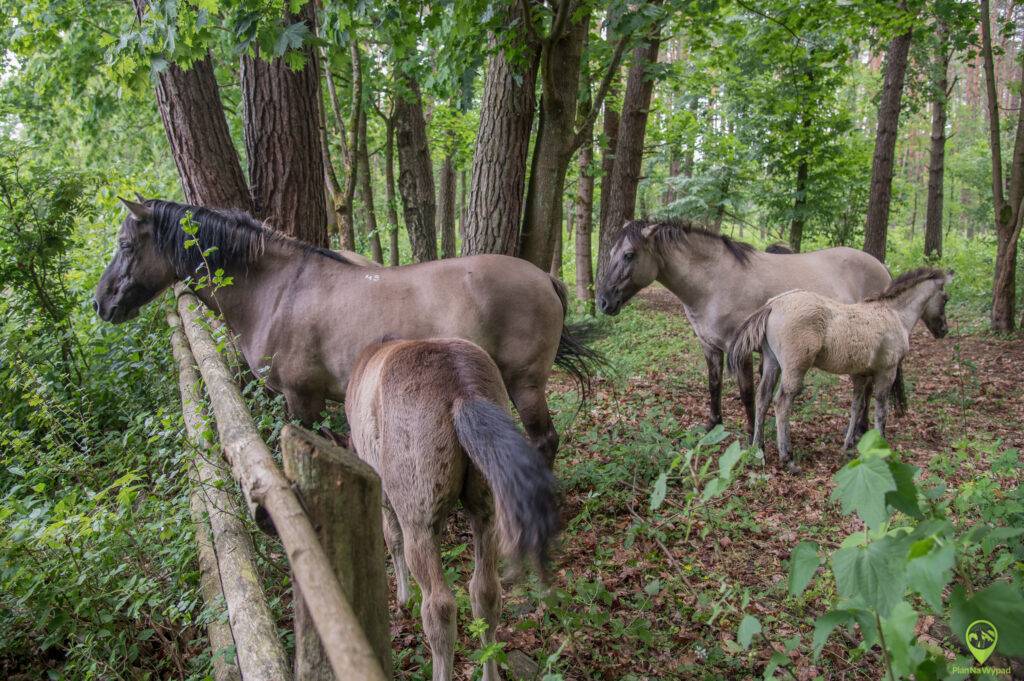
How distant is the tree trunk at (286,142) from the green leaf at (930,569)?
583 centimetres

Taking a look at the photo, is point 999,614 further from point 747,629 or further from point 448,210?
point 448,210

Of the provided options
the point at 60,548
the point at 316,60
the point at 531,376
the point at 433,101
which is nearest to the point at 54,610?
the point at 60,548

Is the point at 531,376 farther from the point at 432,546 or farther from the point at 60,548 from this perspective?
the point at 60,548

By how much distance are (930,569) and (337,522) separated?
60.7 inches

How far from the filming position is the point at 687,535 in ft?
8.86

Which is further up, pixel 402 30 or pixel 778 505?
pixel 402 30

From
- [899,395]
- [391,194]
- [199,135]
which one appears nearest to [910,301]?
[899,395]

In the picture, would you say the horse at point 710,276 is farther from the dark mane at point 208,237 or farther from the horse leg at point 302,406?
the dark mane at point 208,237

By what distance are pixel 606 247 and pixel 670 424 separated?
23.1 feet

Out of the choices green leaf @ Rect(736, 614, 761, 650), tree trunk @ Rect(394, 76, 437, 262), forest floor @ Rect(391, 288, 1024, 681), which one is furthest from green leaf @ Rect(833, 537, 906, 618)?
tree trunk @ Rect(394, 76, 437, 262)

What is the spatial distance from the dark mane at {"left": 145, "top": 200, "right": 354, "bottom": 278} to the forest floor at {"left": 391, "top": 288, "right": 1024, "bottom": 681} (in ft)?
9.07

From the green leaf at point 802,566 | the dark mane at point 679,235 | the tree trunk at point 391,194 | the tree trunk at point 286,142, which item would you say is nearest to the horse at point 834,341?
the dark mane at point 679,235

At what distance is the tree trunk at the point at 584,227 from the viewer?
39.6 ft

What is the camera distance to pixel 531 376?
4742 millimetres
